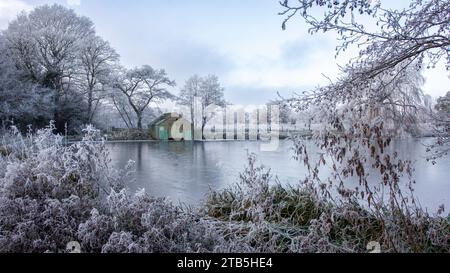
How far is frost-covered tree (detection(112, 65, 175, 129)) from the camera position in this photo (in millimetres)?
1979

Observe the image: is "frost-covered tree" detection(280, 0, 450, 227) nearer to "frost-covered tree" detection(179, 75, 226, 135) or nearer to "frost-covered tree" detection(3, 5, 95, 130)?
"frost-covered tree" detection(179, 75, 226, 135)

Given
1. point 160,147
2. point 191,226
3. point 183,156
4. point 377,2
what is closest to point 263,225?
point 191,226

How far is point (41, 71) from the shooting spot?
191 cm

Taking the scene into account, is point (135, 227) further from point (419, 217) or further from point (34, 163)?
point (419, 217)

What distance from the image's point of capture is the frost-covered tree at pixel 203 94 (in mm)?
2021

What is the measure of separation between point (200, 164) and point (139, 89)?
0.63 meters

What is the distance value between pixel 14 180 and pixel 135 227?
2.45 feet

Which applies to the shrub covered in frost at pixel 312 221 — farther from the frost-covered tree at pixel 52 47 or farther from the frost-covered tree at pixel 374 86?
the frost-covered tree at pixel 52 47

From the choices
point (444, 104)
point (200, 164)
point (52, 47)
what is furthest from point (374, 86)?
point (52, 47)

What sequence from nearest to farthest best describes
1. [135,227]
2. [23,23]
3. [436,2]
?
[135,227]
[23,23]
[436,2]

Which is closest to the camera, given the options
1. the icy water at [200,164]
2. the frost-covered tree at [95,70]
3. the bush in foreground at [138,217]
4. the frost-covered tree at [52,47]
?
the bush in foreground at [138,217]

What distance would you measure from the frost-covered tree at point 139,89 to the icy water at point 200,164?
0.72 ft

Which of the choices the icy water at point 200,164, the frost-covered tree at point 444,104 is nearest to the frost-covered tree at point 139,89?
the icy water at point 200,164

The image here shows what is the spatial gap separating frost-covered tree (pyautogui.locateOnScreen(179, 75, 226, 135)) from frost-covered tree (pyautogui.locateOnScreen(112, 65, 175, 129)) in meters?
0.09
